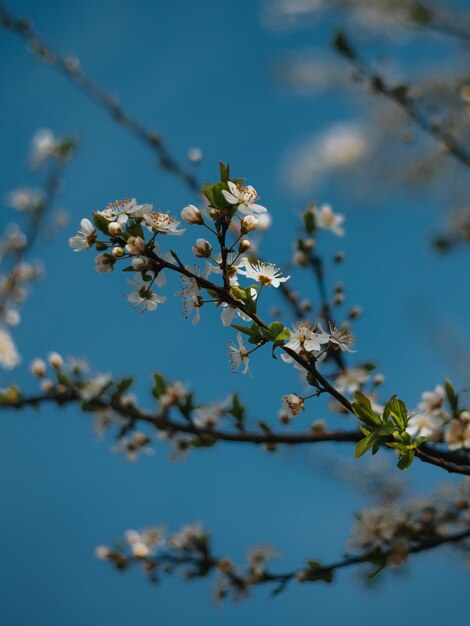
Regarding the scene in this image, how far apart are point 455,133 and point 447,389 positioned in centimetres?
191

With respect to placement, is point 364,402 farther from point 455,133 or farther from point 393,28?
point 393,28

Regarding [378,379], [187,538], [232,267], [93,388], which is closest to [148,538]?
[187,538]

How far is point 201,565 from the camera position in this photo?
2.11m

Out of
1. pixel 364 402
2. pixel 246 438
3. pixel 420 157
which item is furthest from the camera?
pixel 420 157

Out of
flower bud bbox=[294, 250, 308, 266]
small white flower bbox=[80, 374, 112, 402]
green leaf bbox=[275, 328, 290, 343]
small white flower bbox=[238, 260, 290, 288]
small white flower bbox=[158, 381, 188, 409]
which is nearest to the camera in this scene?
green leaf bbox=[275, 328, 290, 343]

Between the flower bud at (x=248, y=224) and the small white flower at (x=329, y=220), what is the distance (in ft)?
3.54

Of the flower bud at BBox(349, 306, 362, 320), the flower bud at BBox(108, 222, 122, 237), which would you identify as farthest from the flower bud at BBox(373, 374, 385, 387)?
the flower bud at BBox(108, 222, 122, 237)

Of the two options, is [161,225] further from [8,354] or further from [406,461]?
[8,354]

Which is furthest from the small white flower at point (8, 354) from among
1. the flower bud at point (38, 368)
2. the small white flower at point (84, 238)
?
the small white flower at point (84, 238)

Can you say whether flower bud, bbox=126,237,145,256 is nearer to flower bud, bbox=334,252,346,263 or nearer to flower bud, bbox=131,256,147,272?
flower bud, bbox=131,256,147,272

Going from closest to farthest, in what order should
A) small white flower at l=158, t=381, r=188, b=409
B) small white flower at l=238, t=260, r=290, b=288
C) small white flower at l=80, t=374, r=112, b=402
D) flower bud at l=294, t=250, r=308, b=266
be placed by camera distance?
small white flower at l=238, t=260, r=290, b=288, small white flower at l=158, t=381, r=188, b=409, small white flower at l=80, t=374, r=112, b=402, flower bud at l=294, t=250, r=308, b=266

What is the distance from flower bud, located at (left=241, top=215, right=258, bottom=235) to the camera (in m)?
1.18

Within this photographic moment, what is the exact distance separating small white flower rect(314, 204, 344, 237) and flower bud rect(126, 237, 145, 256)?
125 centimetres

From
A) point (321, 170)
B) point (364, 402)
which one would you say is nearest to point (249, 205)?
point (364, 402)
